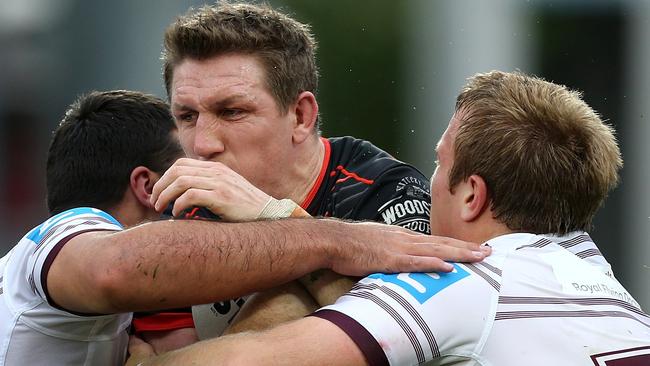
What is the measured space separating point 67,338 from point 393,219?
1303mm

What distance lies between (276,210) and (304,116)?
114 cm

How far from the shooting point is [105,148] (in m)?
4.63

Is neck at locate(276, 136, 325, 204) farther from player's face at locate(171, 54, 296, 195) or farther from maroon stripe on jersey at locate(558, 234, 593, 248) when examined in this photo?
maroon stripe on jersey at locate(558, 234, 593, 248)

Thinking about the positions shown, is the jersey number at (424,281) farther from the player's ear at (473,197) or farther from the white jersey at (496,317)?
the player's ear at (473,197)

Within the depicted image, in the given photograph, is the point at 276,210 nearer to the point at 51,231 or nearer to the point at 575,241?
the point at 51,231

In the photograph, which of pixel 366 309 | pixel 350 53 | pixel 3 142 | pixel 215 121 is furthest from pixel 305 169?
pixel 3 142

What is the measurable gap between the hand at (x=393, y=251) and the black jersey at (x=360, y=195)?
70cm

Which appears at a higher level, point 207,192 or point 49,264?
point 207,192

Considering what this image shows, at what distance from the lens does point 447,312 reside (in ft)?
9.74

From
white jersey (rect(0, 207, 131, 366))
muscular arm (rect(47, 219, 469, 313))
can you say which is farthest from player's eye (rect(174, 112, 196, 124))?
muscular arm (rect(47, 219, 469, 313))

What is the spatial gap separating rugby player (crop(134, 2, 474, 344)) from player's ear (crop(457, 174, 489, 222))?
0.70m

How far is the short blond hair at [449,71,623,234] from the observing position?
3336mm

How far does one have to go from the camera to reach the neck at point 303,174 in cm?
455

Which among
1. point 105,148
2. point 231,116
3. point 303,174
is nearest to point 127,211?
point 105,148
